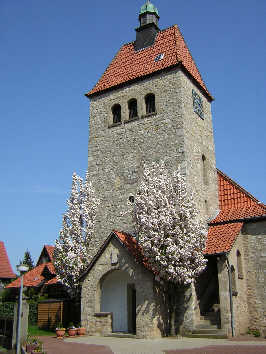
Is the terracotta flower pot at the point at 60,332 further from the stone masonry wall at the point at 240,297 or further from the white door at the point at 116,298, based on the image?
the stone masonry wall at the point at 240,297

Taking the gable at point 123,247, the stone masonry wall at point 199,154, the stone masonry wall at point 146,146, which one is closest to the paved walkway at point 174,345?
the gable at point 123,247

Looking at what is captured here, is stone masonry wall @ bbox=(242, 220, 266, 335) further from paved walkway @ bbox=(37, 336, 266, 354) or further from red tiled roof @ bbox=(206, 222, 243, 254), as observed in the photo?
paved walkway @ bbox=(37, 336, 266, 354)

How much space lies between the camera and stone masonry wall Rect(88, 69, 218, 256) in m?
20.1

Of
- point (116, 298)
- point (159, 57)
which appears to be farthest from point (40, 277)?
point (159, 57)

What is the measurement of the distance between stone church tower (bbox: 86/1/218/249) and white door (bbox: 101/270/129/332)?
8.06ft

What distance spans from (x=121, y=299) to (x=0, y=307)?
6139 millimetres

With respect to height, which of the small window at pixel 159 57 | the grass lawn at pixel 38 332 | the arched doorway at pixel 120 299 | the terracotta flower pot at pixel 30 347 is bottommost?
the grass lawn at pixel 38 332

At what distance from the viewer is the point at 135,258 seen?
16.8 metres

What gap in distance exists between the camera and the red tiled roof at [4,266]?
118 ft

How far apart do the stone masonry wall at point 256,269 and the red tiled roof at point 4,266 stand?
24668 mm

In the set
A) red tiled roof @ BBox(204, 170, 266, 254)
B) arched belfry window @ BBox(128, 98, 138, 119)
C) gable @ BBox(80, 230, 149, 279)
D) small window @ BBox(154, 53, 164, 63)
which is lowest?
gable @ BBox(80, 230, 149, 279)

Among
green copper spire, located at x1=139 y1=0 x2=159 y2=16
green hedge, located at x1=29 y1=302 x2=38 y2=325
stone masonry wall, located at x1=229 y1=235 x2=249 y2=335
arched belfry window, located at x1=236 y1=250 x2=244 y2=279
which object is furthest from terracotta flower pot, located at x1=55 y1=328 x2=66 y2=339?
green copper spire, located at x1=139 y1=0 x2=159 y2=16

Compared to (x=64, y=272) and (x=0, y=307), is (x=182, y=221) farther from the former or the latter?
(x=0, y=307)

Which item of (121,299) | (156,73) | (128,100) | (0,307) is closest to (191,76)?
(156,73)
